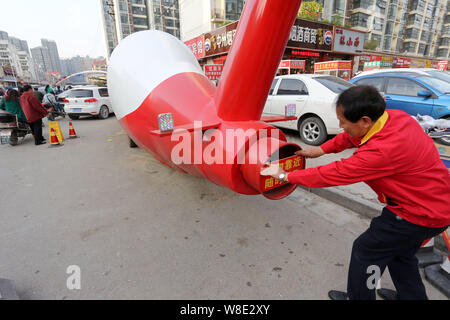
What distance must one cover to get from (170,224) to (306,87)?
4.91m

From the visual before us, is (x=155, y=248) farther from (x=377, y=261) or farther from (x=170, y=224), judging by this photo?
(x=377, y=261)

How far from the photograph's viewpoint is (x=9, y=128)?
746cm

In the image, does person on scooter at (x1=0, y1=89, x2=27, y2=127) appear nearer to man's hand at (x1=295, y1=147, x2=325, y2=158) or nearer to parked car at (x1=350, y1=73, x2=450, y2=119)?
man's hand at (x1=295, y1=147, x2=325, y2=158)

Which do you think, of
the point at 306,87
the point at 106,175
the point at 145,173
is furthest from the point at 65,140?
the point at 306,87

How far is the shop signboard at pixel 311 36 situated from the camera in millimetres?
18555

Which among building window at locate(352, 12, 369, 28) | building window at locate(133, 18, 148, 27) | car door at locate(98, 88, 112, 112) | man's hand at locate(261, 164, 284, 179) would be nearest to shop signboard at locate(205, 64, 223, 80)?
car door at locate(98, 88, 112, 112)

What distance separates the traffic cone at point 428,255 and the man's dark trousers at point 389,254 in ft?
2.23

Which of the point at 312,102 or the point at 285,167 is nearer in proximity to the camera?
the point at 285,167

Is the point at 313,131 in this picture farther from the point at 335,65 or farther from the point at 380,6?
the point at 380,6

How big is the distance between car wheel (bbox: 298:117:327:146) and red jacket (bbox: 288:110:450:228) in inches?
175

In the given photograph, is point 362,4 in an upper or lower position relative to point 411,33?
upper

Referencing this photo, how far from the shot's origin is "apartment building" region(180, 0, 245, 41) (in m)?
26.1

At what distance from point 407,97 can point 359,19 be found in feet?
121

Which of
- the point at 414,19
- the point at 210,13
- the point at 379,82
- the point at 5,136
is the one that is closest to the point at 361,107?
the point at 379,82
